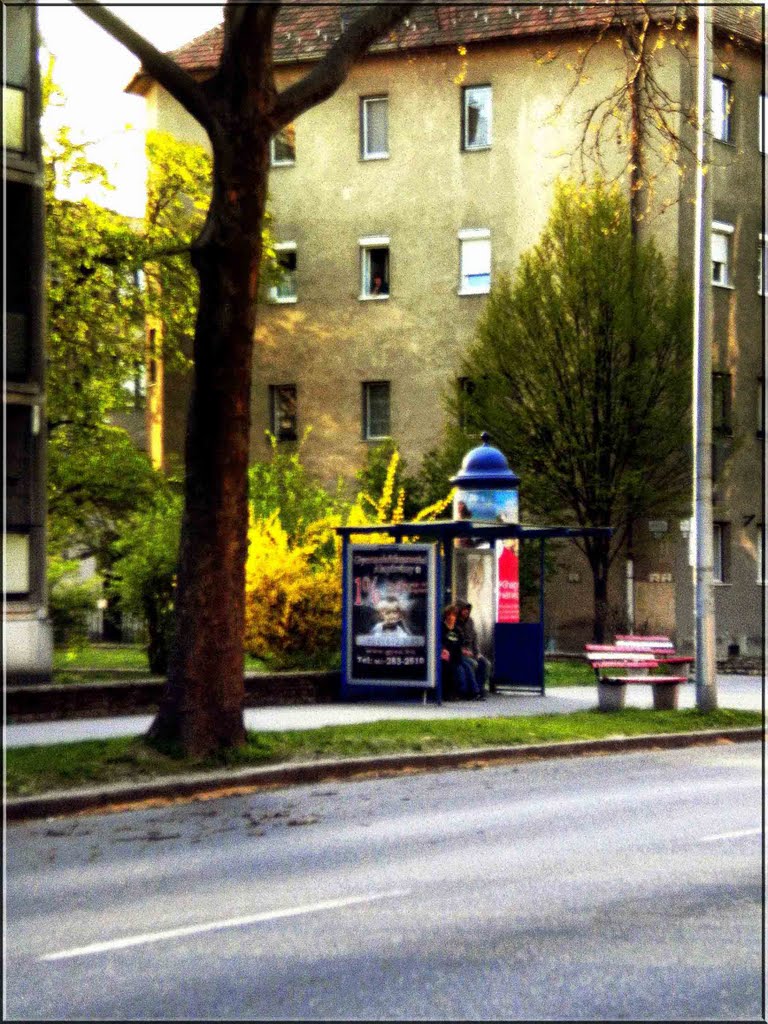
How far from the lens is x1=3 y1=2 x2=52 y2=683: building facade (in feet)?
78.1

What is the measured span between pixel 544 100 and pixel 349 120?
17.5 ft

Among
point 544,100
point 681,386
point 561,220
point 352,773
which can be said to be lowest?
point 352,773

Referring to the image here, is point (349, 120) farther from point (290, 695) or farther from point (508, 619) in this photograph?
point (290, 695)

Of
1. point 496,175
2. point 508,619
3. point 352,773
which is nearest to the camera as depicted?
point 352,773

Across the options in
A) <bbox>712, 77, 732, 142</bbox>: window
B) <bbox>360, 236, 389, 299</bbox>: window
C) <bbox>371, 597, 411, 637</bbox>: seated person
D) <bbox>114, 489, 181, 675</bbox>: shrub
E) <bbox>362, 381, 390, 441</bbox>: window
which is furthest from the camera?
<bbox>362, 381, 390, 441</bbox>: window

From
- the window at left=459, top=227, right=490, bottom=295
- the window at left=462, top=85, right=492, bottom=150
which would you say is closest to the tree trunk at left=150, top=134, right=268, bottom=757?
the window at left=459, top=227, right=490, bottom=295

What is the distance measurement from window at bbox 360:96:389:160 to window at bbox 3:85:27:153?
73.2 ft

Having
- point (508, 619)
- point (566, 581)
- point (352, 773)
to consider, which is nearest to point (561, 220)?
point (566, 581)

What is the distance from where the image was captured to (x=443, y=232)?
45938mm

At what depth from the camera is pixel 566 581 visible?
1725 inches

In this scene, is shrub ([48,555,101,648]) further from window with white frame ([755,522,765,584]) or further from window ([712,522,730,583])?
window with white frame ([755,522,765,584])

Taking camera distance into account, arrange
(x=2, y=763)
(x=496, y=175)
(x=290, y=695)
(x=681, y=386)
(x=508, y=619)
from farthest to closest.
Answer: (x=496, y=175) < (x=681, y=386) < (x=508, y=619) < (x=290, y=695) < (x=2, y=763)

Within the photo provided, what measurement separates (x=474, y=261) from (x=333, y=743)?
30.2 meters

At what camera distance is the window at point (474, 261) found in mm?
45406
